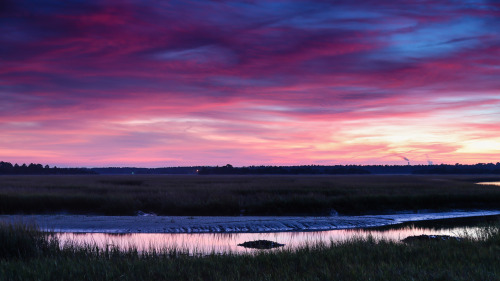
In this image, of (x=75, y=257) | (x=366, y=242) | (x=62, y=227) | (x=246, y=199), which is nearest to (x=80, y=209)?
(x=62, y=227)

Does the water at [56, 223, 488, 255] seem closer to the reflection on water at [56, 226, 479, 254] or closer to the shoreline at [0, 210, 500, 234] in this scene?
the reflection on water at [56, 226, 479, 254]

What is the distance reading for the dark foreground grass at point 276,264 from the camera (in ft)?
34.7

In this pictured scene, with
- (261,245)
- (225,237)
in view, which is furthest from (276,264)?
(225,237)

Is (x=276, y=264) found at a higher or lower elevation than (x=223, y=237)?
higher

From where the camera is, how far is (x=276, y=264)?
40.7 ft

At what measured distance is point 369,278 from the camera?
9.87 metres

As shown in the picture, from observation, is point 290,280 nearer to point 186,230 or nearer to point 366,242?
point 366,242

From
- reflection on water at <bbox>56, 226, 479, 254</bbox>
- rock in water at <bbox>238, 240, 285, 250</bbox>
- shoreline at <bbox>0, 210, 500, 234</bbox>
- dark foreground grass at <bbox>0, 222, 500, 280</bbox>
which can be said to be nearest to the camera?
dark foreground grass at <bbox>0, 222, 500, 280</bbox>

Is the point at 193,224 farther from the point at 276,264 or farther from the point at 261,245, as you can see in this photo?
the point at 276,264

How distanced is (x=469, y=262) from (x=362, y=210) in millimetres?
24371

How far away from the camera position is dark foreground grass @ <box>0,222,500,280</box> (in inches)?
416

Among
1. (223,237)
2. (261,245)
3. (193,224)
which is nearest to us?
(261,245)

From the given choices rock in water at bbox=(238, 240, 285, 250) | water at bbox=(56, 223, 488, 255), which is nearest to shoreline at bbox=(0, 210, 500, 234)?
water at bbox=(56, 223, 488, 255)

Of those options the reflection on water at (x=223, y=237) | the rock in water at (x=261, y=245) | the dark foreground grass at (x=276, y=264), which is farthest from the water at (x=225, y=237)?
the dark foreground grass at (x=276, y=264)
